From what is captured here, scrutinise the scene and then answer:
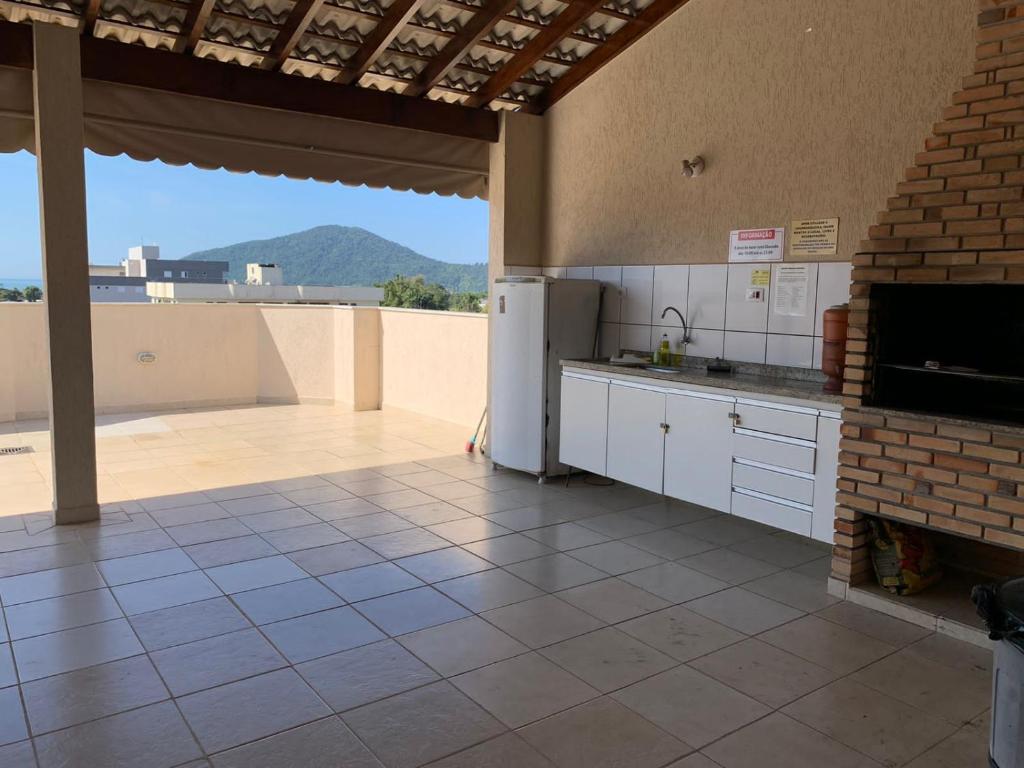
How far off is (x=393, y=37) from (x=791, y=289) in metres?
2.97

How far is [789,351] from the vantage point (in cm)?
450

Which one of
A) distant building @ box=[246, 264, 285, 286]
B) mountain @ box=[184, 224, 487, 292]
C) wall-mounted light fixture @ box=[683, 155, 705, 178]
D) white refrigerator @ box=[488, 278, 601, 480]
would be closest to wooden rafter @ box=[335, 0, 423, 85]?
white refrigerator @ box=[488, 278, 601, 480]

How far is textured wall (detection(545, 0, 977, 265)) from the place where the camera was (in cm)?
388

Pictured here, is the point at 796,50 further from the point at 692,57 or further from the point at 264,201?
the point at 264,201

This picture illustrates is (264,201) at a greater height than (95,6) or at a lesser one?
greater

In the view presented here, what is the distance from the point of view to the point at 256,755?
88.9 inches

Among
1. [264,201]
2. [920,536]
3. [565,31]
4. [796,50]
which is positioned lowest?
[920,536]

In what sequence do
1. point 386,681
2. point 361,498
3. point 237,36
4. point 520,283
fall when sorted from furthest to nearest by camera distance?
point 520,283, point 361,498, point 237,36, point 386,681

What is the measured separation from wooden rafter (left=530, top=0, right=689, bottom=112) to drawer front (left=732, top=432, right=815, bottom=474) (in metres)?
2.98

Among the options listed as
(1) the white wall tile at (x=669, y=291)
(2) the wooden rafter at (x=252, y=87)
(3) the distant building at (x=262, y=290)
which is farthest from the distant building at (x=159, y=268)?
(1) the white wall tile at (x=669, y=291)

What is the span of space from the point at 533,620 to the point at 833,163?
299 centimetres

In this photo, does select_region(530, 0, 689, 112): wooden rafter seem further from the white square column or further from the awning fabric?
the white square column

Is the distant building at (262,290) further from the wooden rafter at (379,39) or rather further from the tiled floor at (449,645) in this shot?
the tiled floor at (449,645)

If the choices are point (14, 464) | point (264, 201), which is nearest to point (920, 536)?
point (14, 464)
